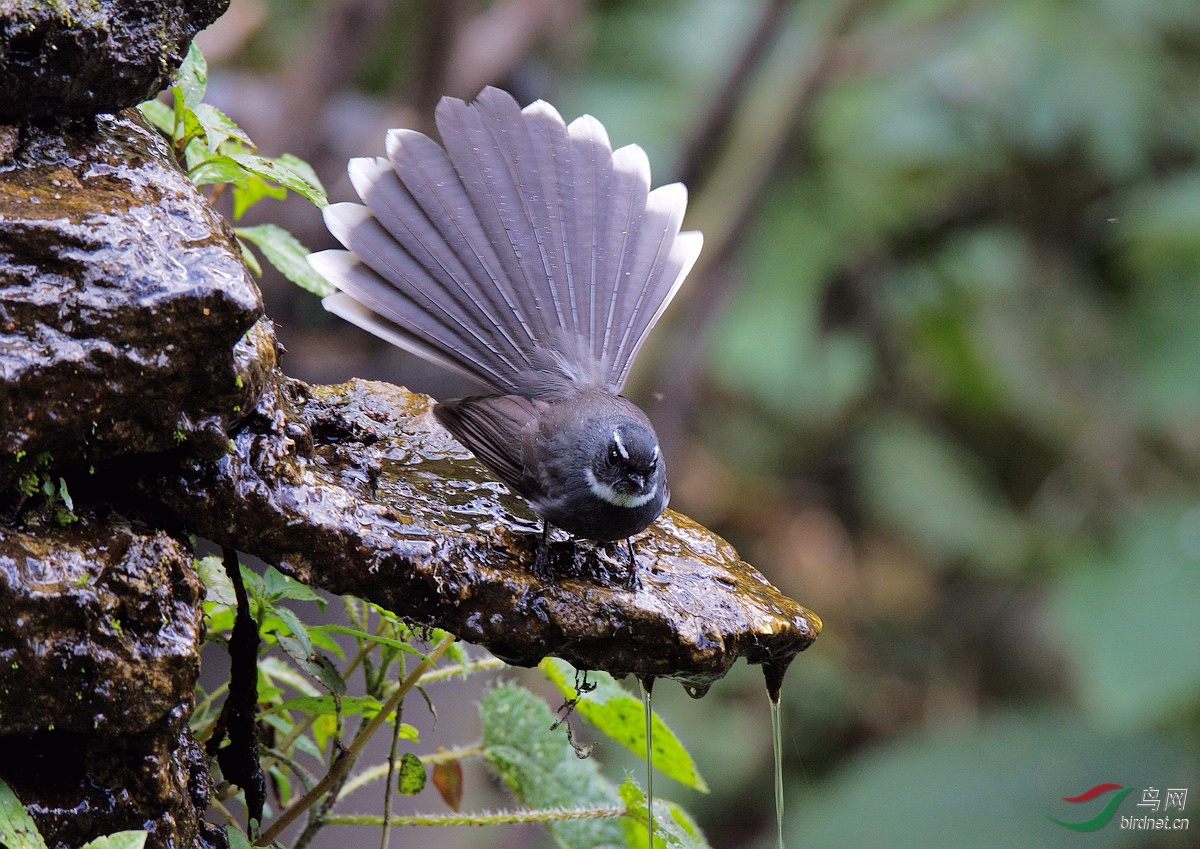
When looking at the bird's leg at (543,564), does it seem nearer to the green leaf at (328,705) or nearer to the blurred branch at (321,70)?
the green leaf at (328,705)

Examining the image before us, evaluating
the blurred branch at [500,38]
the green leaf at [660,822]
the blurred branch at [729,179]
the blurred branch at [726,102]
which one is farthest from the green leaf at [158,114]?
the blurred branch at [726,102]

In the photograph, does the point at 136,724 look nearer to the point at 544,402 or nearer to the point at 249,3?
the point at 544,402

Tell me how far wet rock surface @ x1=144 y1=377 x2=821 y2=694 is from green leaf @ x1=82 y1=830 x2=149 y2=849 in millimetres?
479

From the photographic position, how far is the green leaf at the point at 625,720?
2.35 metres

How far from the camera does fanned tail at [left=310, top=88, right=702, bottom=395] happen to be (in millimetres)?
2584

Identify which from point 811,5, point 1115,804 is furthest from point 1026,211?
point 1115,804

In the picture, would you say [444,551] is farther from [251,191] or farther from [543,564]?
[251,191]

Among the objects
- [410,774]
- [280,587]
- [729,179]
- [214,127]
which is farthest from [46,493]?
[729,179]

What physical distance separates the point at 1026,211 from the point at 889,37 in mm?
1346

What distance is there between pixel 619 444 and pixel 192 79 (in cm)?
113

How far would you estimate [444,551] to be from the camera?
1994 millimetres

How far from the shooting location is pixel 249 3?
22.9 feet

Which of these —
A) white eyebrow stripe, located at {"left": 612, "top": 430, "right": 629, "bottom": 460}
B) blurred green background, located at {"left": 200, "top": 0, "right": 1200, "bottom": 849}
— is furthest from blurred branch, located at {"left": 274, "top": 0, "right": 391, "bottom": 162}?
white eyebrow stripe, located at {"left": 612, "top": 430, "right": 629, "bottom": 460}

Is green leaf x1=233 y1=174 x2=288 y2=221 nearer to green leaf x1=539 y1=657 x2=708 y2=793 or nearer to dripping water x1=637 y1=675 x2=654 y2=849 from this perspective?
green leaf x1=539 y1=657 x2=708 y2=793
